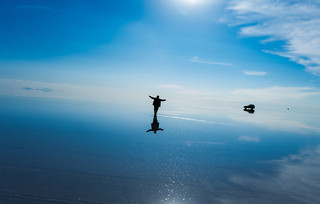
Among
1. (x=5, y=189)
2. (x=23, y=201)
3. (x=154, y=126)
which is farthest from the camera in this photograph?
(x=5, y=189)

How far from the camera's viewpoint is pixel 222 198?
649ft

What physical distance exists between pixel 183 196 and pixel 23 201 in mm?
164952

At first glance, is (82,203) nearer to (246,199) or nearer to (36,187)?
(36,187)

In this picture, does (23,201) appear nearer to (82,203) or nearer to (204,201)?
(82,203)

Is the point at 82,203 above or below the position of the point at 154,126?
below

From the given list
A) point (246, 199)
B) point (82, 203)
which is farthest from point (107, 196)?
point (246, 199)

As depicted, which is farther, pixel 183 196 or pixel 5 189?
pixel 183 196

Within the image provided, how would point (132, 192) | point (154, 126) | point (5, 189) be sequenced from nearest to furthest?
point (154, 126) < point (5, 189) < point (132, 192)

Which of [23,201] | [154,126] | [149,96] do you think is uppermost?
[149,96]

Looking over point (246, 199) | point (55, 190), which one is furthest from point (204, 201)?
point (55, 190)

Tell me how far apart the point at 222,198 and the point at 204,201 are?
23.6 metres

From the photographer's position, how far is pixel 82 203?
173 meters

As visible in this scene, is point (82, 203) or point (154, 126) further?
point (82, 203)

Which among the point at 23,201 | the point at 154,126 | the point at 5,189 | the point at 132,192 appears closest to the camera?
the point at 154,126
